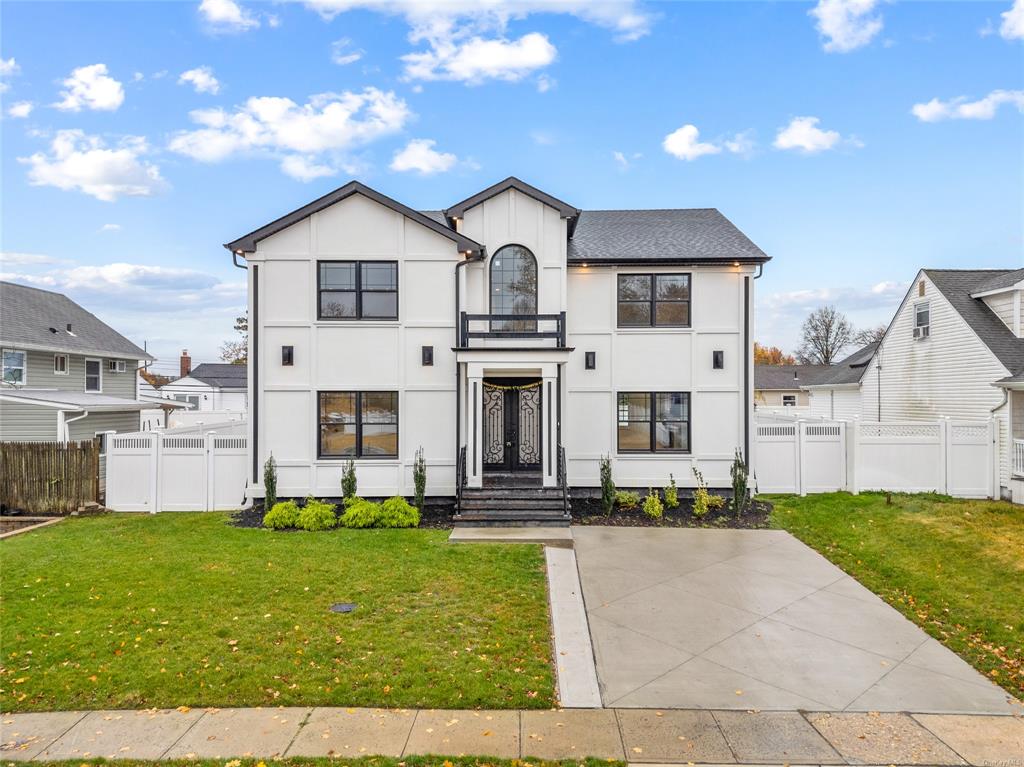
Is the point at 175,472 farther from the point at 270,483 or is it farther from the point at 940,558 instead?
the point at 940,558

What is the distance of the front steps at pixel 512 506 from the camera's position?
10742 millimetres

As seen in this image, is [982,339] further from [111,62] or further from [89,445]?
[111,62]

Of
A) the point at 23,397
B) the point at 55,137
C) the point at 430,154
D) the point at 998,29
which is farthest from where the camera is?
the point at 430,154

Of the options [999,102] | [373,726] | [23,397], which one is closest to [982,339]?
[999,102]

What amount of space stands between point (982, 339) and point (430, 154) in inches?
775

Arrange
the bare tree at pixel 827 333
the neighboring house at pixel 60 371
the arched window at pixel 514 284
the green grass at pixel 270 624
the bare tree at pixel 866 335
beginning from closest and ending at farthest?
the green grass at pixel 270 624 → the arched window at pixel 514 284 → the neighboring house at pixel 60 371 → the bare tree at pixel 866 335 → the bare tree at pixel 827 333

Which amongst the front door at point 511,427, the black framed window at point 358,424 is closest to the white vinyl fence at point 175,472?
the black framed window at point 358,424

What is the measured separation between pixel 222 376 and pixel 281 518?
114ft

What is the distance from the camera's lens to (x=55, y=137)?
14984 millimetres

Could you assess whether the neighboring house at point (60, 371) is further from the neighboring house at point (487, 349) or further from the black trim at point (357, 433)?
the black trim at point (357, 433)

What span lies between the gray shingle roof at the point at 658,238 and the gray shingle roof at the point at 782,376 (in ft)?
91.6

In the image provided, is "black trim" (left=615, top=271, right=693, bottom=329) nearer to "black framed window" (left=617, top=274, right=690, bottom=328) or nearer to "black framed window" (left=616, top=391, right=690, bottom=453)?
"black framed window" (left=617, top=274, right=690, bottom=328)

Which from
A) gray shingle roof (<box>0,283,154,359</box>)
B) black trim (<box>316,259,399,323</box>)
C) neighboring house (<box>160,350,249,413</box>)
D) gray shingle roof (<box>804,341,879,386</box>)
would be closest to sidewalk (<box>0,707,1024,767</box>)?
black trim (<box>316,259,399,323</box>)

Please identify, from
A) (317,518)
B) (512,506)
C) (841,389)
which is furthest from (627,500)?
(841,389)
